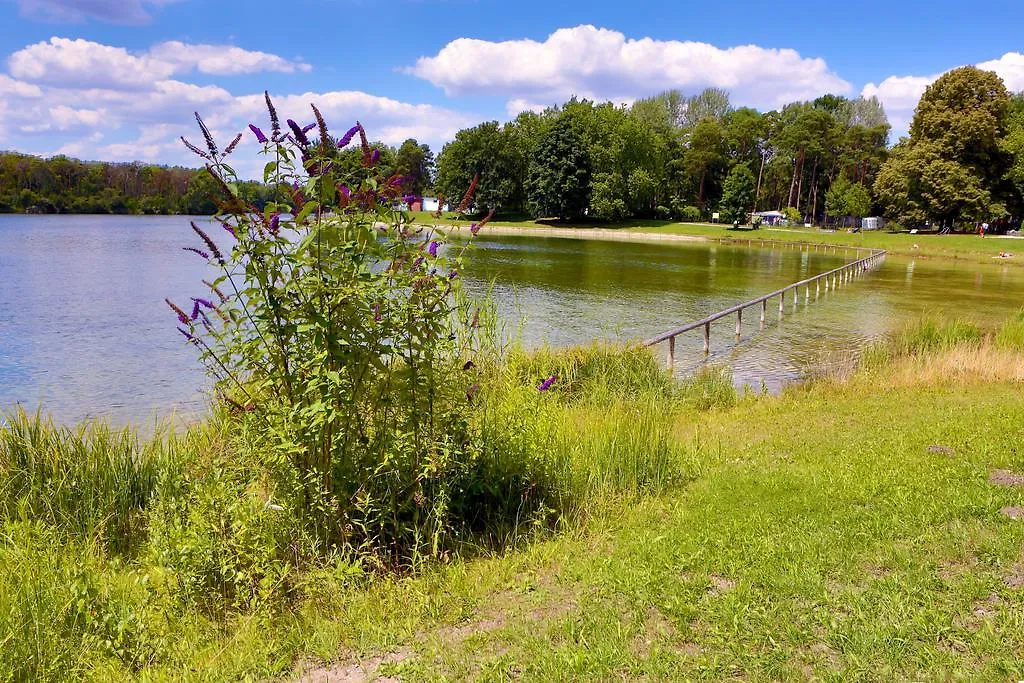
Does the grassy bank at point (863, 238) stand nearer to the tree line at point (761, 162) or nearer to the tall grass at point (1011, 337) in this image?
the tree line at point (761, 162)

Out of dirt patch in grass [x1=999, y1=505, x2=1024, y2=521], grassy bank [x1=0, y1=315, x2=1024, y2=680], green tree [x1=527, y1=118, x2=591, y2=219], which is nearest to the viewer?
grassy bank [x1=0, y1=315, x2=1024, y2=680]

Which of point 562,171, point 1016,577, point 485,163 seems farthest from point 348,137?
point 485,163

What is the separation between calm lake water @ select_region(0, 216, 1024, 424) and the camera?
563 inches

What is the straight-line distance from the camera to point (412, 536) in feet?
17.3

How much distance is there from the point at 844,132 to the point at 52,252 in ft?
292

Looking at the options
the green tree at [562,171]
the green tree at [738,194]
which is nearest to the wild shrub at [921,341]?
the green tree at [738,194]

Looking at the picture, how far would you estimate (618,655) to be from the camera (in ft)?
12.2

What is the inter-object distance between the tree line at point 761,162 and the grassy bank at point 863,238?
262 centimetres

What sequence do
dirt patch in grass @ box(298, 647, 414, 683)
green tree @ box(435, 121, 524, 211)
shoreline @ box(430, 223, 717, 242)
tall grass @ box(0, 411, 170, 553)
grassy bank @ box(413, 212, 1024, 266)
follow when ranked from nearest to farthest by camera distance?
dirt patch in grass @ box(298, 647, 414, 683)
tall grass @ box(0, 411, 170, 553)
grassy bank @ box(413, 212, 1024, 266)
shoreline @ box(430, 223, 717, 242)
green tree @ box(435, 121, 524, 211)

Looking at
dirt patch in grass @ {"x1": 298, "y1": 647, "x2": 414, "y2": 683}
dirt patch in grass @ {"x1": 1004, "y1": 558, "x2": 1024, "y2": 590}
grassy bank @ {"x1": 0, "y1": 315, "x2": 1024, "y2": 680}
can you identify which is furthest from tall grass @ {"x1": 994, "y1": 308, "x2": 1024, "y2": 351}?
dirt patch in grass @ {"x1": 298, "y1": 647, "x2": 414, "y2": 683}

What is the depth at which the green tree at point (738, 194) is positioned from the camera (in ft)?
271

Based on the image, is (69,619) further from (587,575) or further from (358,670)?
(587,575)

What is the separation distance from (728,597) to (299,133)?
3800 mm

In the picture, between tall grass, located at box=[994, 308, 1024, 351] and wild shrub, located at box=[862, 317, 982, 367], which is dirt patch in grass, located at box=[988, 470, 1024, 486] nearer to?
wild shrub, located at box=[862, 317, 982, 367]
